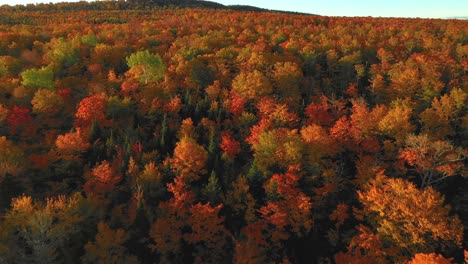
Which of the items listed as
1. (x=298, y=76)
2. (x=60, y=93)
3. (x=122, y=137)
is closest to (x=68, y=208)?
(x=122, y=137)

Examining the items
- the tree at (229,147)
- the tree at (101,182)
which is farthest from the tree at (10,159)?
the tree at (229,147)

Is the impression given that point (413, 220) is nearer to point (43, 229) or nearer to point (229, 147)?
point (229, 147)

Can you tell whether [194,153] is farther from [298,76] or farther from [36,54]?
[36,54]

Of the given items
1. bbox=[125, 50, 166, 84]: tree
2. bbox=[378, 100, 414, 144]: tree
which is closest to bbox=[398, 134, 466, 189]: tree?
bbox=[378, 100, 414, 144]: tree

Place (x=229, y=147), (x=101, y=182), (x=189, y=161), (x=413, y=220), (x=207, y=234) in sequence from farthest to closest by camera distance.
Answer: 1. (x=229, y=147)
2. (x=189, y=161)
3. (x=101, y=182)
4. (x=207, y=234)
5. (x=413, y=220)

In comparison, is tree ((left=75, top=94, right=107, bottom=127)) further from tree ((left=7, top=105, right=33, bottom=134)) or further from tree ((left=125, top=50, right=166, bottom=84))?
tree ((left=125, top=50, right=166, bottom=84))

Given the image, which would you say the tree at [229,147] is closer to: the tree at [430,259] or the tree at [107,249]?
the tree at [107,249]

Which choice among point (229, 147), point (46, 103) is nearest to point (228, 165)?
point (229, 147)
